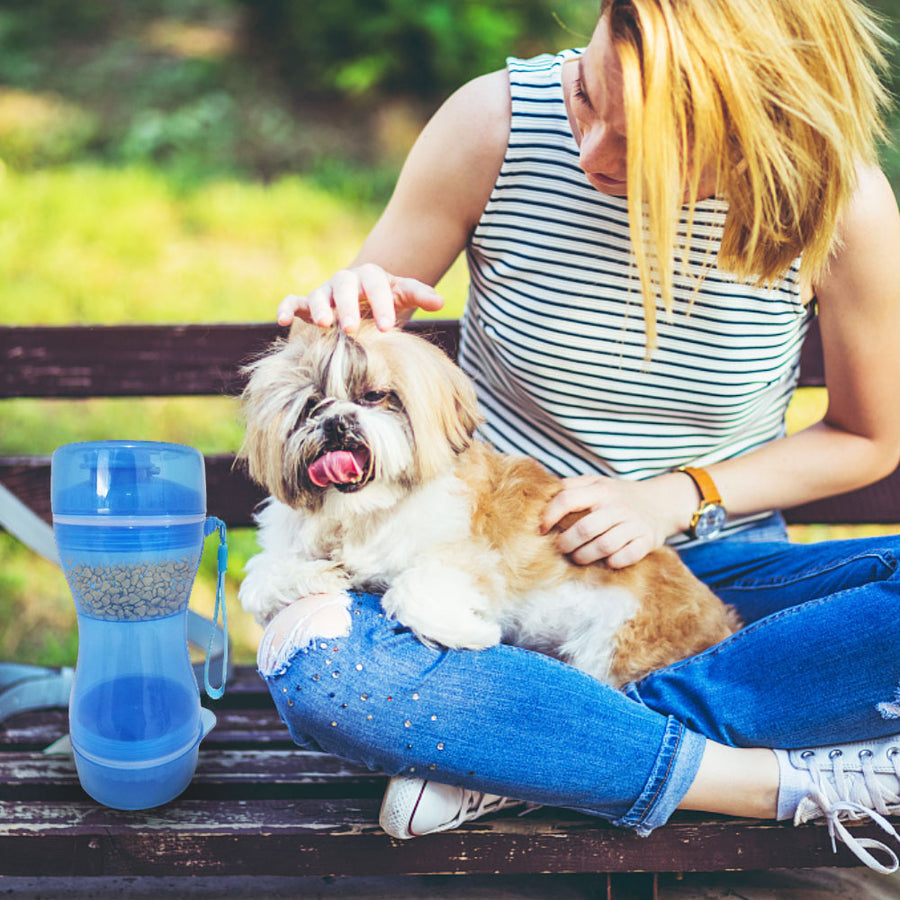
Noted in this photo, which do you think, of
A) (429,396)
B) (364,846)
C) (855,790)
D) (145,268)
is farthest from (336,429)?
(145,268)

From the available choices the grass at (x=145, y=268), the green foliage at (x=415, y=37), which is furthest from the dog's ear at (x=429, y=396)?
the green foliage at (x=415, y=37)

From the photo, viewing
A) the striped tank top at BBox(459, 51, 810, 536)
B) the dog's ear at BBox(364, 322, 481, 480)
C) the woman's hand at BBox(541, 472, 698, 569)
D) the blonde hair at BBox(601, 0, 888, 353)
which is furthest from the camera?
the striped tank top at BBox(459, 51, 810, 536)

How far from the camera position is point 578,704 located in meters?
1.51

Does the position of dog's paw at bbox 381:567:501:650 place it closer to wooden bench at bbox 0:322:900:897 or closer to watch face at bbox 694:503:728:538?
wooden bench at bbox 0:322:900:897

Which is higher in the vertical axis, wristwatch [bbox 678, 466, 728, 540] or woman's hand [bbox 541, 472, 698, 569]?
woman's hand [bbox 541, 472, 698, 569]

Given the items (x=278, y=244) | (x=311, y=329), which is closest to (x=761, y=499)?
(x=311, y=329)

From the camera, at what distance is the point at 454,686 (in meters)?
1.50

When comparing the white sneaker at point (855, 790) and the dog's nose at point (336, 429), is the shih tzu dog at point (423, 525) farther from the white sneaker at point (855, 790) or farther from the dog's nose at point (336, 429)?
the white sneaker at point (855, 790)

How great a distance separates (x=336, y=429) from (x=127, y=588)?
46 centimetres

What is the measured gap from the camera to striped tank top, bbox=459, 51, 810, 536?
6.07 ft

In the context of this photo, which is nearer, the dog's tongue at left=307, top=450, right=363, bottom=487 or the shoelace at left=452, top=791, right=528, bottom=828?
the dog's tongue at left=307, top=450, right=363, bottom=487

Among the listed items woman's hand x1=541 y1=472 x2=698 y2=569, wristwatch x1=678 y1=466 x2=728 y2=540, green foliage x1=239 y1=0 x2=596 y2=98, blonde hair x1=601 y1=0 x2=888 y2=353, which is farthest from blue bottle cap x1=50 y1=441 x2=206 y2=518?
green foliage x1=239 y1=0 x2=596 y2=98

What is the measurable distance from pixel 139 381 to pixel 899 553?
5.95ft

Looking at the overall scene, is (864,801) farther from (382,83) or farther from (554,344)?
(382,83)
